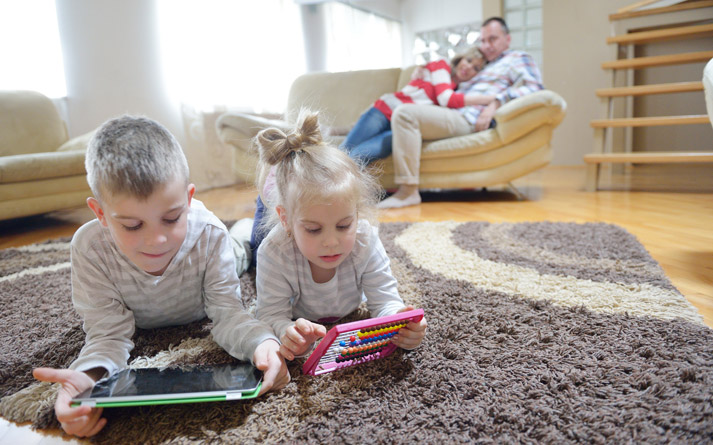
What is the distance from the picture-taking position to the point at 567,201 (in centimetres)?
233

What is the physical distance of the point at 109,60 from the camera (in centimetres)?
311

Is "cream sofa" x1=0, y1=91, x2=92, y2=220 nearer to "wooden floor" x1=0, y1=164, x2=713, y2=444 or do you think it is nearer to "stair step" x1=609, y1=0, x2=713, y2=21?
"wooden floor" x1=0, y1=164, x2=713, y2=444

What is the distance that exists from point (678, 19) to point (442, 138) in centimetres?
201

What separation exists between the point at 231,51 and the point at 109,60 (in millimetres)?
857

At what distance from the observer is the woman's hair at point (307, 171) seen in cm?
78

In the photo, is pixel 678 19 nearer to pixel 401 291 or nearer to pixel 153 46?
pixel 401 291

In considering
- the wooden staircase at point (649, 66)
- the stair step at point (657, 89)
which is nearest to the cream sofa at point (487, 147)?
the wooden staircase at point (649, 66)

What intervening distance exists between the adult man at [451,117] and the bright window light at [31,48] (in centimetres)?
224

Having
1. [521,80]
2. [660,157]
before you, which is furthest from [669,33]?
[521,80]

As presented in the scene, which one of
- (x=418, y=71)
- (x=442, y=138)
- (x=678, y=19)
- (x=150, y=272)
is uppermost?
(x=678, y=19)

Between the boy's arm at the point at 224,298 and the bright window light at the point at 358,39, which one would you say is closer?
the boy's arm at the point at 224,298

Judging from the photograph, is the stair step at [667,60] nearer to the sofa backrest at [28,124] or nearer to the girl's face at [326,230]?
the girl's face at [326,230]

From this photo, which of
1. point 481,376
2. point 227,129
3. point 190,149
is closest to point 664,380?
point 481,376

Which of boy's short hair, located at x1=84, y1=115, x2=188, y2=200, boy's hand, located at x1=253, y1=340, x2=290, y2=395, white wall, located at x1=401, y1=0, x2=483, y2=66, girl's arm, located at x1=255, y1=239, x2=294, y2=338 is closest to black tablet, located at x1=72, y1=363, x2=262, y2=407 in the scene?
boy's hand, located at x1=253, y1=340, x2=290, y2=395
